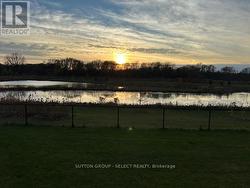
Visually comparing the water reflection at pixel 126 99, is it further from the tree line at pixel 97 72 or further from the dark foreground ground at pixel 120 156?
the tree line at pixel 97 72

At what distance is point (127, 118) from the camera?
22938 mm

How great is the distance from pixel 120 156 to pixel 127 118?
12.7 meters

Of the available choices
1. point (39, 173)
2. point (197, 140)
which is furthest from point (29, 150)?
point (197, 140)

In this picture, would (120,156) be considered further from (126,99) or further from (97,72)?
(97,72)

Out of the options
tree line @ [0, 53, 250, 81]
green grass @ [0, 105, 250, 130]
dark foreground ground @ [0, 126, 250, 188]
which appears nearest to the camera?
dark foreground ground @ [0, 126, 250, 188]

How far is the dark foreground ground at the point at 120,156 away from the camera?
7829 millimetres

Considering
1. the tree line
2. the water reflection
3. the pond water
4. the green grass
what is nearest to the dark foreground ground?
the green grass

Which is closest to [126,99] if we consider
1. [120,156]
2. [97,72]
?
[120,156]

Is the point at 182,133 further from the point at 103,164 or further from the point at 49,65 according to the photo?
the point at 49,65

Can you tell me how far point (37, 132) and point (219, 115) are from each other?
17009 millimetres

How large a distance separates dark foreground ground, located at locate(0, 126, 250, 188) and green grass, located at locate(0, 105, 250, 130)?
446 cm

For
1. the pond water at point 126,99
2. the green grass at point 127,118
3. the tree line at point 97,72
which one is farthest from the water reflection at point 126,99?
the tree line at point 97,72

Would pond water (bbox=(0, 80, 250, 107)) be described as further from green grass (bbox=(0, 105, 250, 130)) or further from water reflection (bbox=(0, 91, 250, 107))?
green grass (bbox=(0, 105, 250, 130))

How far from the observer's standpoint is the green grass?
20.0 meters
